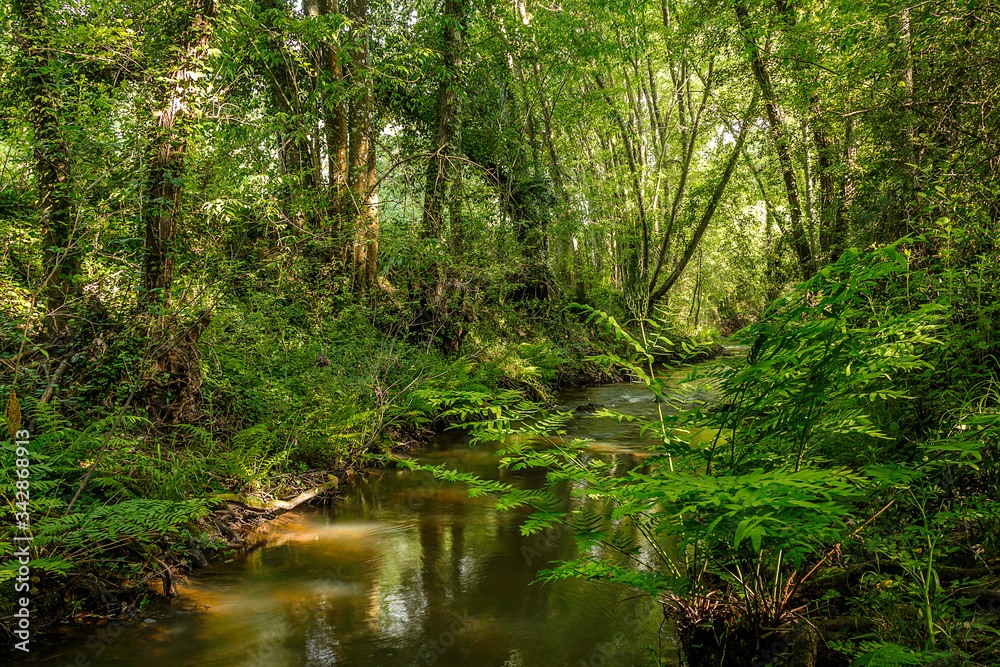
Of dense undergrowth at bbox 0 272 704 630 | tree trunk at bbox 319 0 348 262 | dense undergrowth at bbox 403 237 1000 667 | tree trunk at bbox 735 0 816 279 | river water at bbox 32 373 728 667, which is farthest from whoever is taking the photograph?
tree trunk at bbox 735 0 816 279

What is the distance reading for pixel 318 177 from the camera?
8.41 m

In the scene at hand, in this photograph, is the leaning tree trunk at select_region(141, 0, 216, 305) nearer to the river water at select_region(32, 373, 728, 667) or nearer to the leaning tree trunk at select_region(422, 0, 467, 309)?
the river water at select_region(32, 373, 728, 667)

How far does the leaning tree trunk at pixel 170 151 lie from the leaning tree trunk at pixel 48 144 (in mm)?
691

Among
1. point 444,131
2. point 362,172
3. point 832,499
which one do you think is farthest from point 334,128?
point 832,499

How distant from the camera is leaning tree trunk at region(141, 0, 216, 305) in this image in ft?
17.5

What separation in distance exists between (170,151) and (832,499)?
6445mm

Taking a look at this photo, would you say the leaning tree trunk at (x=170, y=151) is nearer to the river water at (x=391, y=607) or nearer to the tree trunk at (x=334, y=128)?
the tree trunk at (x=334, y=128)

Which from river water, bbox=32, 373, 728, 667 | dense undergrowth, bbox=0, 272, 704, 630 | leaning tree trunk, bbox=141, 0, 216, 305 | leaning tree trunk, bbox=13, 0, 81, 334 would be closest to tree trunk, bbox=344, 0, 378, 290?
dense undergrowth, bbox=0, 272, 704, 630

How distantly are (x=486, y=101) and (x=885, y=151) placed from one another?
9754mm

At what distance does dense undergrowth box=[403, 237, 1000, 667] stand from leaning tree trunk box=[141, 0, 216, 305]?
4424 mm

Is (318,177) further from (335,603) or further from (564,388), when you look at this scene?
(564,388)

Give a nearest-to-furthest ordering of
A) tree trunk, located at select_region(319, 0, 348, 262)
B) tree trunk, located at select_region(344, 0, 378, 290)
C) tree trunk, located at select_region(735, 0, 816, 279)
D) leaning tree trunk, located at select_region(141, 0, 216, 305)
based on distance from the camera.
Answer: leaning tree trunk, located at select_region(141, 0, 216, 305) < tree trunk, located at select_region(344, 0, 378, 290) < tree trunk, located at select_region(319, 0, 348, 262) < tree trunk, located at select_region(735, 0, 816, 279)

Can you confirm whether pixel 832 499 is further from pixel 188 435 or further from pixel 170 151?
pixel 170 151

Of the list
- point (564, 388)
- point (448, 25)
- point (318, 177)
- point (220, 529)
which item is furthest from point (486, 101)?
point (220, 529)
